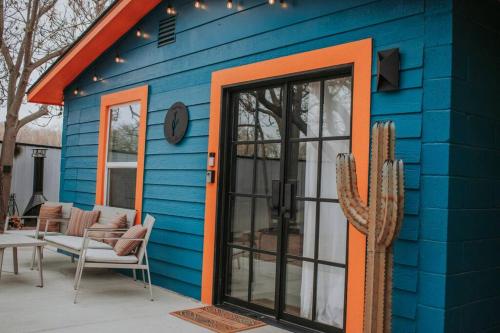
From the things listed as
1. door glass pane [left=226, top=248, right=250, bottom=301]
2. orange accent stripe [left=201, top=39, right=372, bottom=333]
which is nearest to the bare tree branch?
door glass pane [left=226, top=248, right=250, bottom=301]

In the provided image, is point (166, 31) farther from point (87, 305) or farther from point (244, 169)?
point (87, 305)

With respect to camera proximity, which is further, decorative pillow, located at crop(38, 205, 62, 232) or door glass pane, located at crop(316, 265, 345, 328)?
decorative pillow, located at crop(38, 205, 62, 232)

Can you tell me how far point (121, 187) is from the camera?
648 cm

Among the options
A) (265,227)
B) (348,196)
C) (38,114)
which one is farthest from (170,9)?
(38,114)

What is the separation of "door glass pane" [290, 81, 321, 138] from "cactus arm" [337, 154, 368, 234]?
0.94m

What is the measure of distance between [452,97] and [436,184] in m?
0.56

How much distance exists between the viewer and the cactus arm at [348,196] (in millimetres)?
3027

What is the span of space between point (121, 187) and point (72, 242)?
3.87 ft

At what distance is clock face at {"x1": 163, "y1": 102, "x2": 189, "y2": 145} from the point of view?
531cm

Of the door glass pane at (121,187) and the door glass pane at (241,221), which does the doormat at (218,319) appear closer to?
the door glass pane at (241,221)

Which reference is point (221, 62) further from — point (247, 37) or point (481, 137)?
point (481, 137)

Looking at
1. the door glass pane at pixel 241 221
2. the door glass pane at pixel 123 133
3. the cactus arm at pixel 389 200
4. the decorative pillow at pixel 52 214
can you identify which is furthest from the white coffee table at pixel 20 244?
the cactus arm at pixel 389 200

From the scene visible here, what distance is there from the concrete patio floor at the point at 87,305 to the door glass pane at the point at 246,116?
1.68 m

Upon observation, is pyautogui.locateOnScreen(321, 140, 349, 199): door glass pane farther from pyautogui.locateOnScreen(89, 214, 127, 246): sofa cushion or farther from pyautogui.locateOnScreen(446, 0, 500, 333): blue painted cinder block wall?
pyautogui.locateOnScreen(89, 214, 127, 246): sofa cushion
